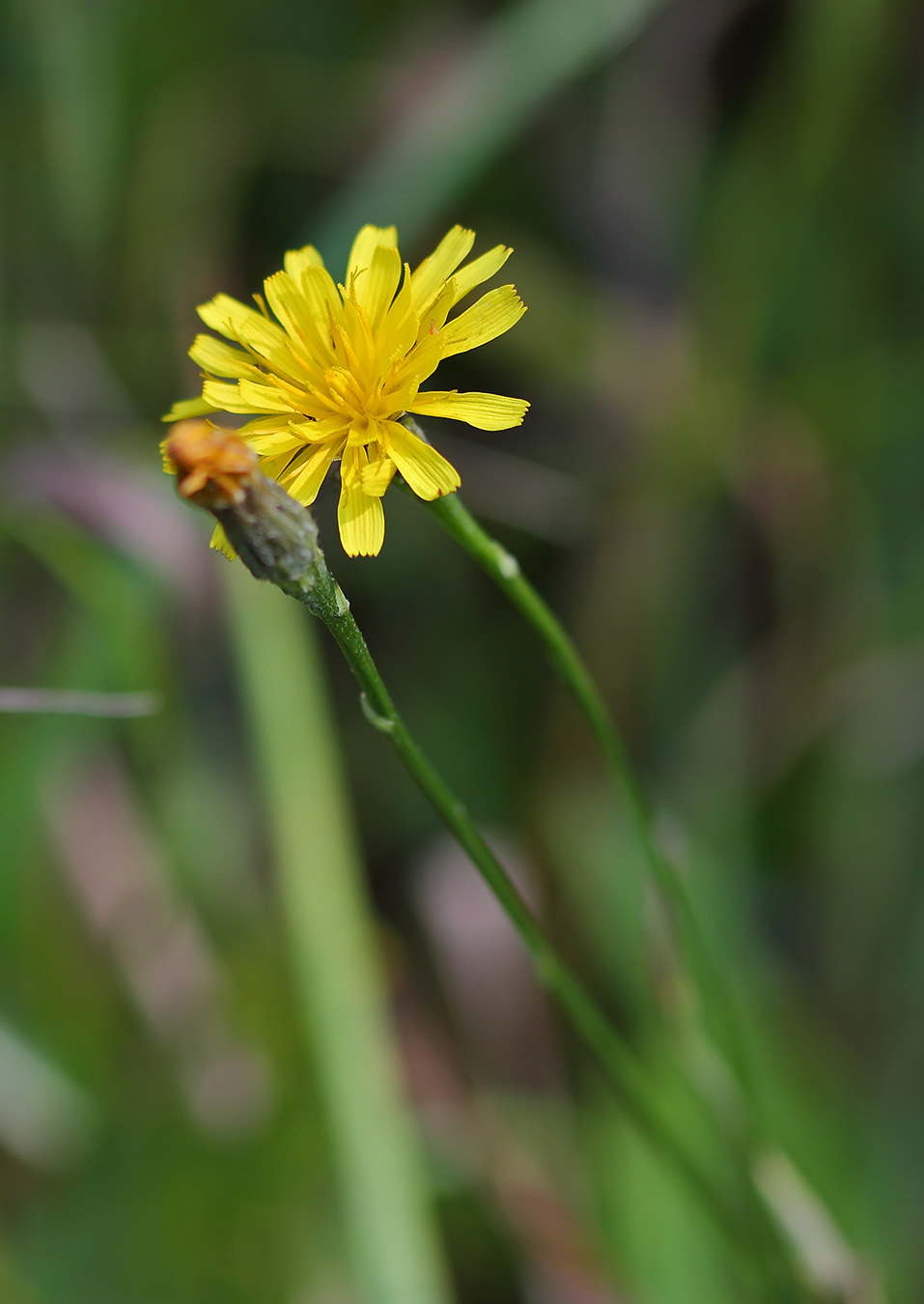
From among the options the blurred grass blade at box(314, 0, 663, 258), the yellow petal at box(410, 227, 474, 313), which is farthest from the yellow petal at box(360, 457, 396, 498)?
the blurred grass blade at box(314, 0, 663, 258)

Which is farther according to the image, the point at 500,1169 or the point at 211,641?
the point at 211,641

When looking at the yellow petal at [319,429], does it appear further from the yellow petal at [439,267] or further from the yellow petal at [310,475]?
the yellow petal at [439,267]

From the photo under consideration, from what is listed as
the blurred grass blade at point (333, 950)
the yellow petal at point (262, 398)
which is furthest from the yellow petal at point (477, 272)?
the blurred grass blade at point (333, 950)

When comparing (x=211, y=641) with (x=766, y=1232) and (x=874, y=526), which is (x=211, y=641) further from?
(x=766, y=1232)

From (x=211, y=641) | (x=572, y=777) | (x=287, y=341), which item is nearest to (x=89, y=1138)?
(x=211, y=641)

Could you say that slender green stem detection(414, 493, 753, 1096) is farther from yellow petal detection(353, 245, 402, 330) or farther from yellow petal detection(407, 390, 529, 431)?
yellow petal detection(353, 245, 402, 330)
